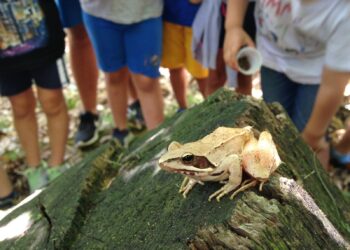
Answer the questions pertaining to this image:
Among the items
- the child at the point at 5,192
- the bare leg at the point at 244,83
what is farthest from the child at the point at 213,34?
the child at the point at 5,192

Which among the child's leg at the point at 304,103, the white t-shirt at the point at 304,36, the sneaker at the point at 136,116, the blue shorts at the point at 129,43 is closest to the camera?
the white t-shirt at the point at 304,36

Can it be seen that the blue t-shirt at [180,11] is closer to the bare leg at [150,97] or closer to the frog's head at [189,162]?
the bare leg at [150,97]

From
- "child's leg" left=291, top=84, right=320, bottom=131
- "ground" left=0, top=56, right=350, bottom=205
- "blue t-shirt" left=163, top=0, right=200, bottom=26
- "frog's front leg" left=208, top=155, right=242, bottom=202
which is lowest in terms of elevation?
"ground" left=0, top=56, right=350, bottom=205

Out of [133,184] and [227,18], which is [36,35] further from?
[133,184]

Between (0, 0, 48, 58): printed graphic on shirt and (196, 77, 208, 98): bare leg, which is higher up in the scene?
(0, 0, 48, 58): printed graphic on shirt

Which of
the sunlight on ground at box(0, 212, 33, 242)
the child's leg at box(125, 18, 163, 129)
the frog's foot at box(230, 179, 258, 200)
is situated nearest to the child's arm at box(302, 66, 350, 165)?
the child's leg at box(125, 18, 163, 129)

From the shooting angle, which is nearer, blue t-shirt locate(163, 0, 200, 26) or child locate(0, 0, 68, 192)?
child locate(0, 0, 68, 192)

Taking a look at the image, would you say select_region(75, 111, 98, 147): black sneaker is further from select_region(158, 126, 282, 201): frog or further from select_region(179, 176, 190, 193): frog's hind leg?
select_region(158, 126, 282, 201): frog
